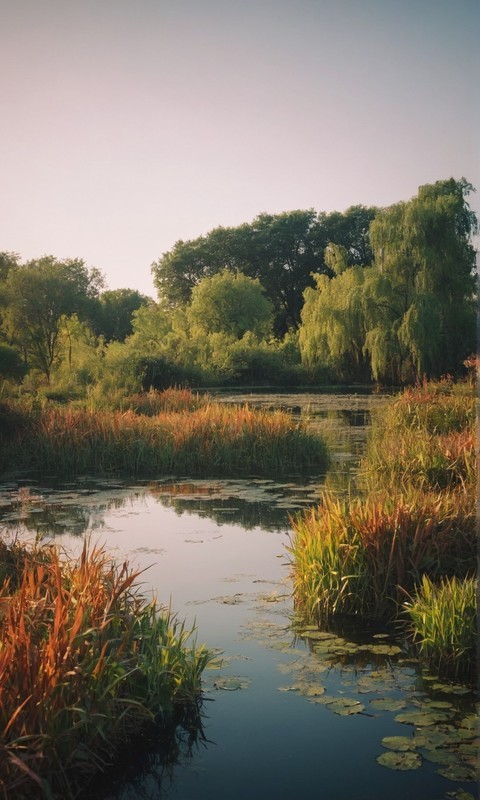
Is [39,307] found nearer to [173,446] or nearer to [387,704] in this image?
[173,446]

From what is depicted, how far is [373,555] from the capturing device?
24.0ft

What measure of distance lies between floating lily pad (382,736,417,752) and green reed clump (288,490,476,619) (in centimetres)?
214

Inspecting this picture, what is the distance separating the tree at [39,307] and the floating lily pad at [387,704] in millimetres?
38577

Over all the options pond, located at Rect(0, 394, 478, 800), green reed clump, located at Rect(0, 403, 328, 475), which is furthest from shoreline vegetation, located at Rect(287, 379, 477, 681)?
green reed clump, located at Rect(0, 403, 328, 475)

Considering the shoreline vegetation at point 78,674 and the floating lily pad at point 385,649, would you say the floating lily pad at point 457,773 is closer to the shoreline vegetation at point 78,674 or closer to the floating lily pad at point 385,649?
the shoreline vegetation at point 78,674

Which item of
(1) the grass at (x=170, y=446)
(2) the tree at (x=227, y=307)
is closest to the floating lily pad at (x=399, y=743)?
(1) the grass at (x=170, y=446)

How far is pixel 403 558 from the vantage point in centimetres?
737

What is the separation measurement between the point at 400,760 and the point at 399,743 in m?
0.16

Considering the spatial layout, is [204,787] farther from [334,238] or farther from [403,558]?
[334,238]

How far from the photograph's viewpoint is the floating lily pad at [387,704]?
17.1 ft

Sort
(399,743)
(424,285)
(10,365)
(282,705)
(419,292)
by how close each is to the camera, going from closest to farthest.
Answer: (399,743), (282,705), (10,365), (419,292), (424,285)

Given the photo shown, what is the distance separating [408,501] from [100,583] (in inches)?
Answer: 152

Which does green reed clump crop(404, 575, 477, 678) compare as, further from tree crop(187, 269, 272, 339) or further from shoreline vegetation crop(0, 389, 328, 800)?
tree crop(187, 269, 272, 339)

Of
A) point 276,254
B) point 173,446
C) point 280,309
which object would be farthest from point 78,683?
point 280,309
